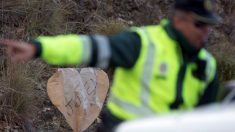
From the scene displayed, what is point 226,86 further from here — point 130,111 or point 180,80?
Answer: point 130,111

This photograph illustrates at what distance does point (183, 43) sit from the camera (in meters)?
3.47

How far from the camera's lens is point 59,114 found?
8.08 metres

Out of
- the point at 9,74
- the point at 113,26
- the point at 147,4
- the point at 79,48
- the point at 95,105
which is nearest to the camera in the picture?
the point at 79,48

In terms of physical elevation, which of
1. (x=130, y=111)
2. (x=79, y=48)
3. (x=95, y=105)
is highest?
(x=79, y=48)

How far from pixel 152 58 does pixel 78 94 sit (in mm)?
3863

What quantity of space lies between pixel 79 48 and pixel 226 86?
0.78 m

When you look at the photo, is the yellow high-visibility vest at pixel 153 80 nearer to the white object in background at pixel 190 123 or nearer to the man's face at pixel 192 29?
the man's face at pixel 192 29

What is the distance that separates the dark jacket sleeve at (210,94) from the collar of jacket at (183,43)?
202 millimetres

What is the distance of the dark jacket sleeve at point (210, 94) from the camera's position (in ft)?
11.9

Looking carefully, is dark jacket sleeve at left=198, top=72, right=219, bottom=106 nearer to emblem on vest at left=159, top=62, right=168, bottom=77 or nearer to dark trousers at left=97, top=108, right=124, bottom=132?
emblem on vest at left=159, top=62, right=168, bottom=77

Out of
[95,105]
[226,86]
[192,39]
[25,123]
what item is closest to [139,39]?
[192,39]

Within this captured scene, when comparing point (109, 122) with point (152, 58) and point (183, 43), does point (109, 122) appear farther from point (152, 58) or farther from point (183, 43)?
point (183, 43)

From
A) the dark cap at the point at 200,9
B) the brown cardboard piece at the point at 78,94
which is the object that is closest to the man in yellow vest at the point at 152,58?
the dark cap at the point at 200,9

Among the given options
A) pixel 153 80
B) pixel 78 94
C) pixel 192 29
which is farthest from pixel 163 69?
pixel 78 94
